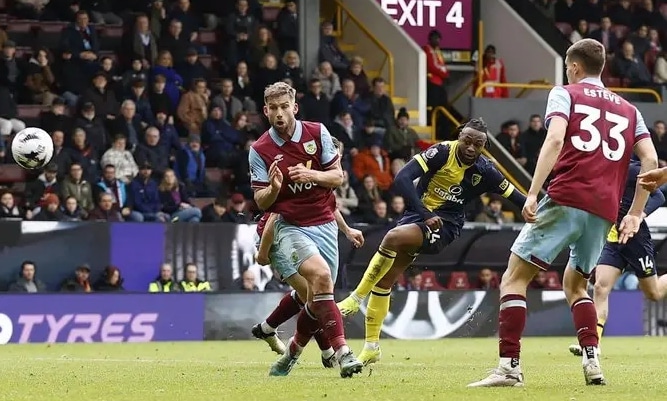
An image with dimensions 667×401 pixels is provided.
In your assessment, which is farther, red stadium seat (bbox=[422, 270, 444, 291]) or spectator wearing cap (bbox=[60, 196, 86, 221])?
red stadium seat (bbox=[422, 270, 444, 291])

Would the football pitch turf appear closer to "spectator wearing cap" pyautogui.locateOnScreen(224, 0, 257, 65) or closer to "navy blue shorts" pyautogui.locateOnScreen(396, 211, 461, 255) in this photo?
"navy blue shorts" pyautogui.locateOnScreen(396, 211, 461, 255)

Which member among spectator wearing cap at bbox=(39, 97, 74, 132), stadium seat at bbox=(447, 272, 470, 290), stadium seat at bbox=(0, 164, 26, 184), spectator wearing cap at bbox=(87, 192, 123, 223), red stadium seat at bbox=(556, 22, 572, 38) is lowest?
stadium seat at bbox=(447, 272, 470, 290)

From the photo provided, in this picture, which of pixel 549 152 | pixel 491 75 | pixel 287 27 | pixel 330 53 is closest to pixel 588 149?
pixel 549 152

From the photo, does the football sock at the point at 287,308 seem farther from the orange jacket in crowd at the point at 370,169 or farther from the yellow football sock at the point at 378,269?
the orange jacket in crowd at the point at 370,169

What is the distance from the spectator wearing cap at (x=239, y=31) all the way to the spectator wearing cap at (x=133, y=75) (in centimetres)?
212

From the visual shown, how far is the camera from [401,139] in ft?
79.2

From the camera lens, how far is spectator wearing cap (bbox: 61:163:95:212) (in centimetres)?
1945

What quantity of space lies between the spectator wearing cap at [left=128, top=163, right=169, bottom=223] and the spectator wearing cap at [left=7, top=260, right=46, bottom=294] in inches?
77.4

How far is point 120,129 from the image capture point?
69.2 ft

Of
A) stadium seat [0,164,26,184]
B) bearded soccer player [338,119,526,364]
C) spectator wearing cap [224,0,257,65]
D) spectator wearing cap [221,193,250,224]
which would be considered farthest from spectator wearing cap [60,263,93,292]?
bearded soccer player [338,119,526,364]

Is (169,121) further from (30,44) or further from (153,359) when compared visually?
(153,359)

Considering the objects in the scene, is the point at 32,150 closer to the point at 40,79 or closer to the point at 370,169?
the point at 40,79

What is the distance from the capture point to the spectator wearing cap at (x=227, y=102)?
Answer: 893 inches

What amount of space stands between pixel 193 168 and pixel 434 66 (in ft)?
23.4
